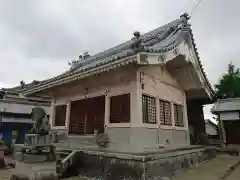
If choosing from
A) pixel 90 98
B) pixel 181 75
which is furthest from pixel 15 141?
pixel 181 75

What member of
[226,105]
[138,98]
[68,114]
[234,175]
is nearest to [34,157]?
[68,114]

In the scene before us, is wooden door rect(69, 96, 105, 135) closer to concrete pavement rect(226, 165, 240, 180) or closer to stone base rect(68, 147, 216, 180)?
stone base rect(68, 147, 216, 180)

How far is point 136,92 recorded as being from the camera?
750cm

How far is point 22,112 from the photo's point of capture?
1897 cm

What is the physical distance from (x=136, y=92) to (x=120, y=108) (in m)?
0.93

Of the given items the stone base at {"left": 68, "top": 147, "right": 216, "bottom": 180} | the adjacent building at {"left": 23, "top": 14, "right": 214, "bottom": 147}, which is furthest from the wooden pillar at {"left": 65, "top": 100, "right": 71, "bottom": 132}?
the stone base at {"left": 68, "top": 147, "right": 216, "bottom": 180}

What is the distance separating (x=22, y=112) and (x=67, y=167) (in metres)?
14.1

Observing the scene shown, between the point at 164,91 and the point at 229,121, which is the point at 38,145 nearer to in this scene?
the point at 164,91

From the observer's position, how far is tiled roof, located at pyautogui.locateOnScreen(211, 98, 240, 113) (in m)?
14.9

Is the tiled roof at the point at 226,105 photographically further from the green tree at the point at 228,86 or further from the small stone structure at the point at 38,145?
the small stone structure at the point at 38,145

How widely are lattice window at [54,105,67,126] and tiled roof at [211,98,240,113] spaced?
34.2 feet

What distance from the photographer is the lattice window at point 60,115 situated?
1060 cm

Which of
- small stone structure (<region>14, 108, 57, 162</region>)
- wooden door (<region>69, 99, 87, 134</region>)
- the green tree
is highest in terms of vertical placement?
the green tree

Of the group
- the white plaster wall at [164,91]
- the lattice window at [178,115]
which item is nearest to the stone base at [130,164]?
the white plaster wall at [164,91]
